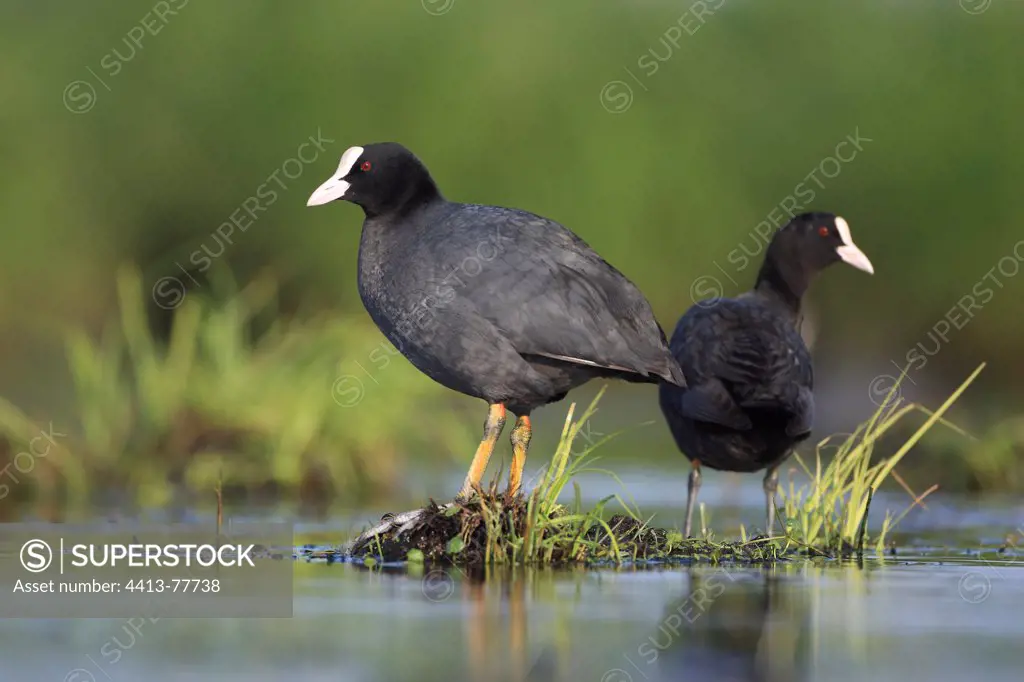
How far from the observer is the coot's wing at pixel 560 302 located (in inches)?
290

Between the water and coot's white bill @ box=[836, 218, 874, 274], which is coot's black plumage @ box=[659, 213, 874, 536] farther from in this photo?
the water

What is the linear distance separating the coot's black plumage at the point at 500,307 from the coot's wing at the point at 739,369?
2.85ft

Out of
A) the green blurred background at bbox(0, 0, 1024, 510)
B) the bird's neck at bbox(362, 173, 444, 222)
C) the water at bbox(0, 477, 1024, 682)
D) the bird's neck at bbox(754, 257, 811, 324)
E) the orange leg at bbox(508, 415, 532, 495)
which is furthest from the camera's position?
the green blurred background at bbox(0, 0, 1024, 510)

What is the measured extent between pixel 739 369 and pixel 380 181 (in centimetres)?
206

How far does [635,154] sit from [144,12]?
503 cm

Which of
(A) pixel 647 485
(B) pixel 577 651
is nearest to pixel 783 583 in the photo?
(B) pixel 577 651

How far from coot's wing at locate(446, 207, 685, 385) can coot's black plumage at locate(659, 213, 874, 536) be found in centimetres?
95

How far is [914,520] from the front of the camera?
943 cm

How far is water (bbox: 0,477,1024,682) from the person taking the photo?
15.6 ft

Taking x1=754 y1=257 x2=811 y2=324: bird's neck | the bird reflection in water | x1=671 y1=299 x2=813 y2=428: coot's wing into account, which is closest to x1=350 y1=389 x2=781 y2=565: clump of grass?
the bird reflection in water

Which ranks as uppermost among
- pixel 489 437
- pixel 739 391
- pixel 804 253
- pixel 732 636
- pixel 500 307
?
pixel 804 253

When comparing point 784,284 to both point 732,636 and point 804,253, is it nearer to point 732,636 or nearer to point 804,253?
point 804,253

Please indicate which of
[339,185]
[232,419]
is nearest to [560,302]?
[339,185]

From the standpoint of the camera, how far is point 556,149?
16.8 m
